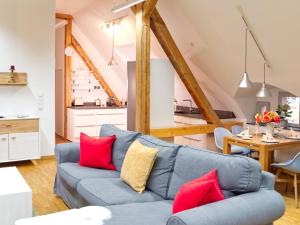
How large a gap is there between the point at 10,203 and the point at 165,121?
3.52 m

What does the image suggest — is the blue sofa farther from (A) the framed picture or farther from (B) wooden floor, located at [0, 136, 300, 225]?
(A) the framed picture

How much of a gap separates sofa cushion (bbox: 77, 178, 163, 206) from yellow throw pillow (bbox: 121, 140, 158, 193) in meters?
→ 0.07

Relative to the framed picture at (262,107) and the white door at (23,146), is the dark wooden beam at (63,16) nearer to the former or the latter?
the white door at (23,146)

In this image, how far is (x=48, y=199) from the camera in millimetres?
4418

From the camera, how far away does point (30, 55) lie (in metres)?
6.44

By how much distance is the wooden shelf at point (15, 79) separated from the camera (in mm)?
6137

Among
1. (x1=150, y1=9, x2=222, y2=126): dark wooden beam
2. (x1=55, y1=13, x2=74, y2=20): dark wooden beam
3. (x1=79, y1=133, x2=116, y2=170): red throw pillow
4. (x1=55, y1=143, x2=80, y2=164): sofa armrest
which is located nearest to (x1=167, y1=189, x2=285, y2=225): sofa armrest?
(x1=79, y1=133, x2=116, y2=170): red throw pillow

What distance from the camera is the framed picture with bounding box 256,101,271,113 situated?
269 inches

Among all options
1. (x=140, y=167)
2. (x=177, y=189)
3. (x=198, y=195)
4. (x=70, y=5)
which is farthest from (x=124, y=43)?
(x=198, y=195)

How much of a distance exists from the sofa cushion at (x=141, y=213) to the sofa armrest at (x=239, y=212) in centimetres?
40

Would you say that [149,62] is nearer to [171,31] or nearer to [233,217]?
[171,31]

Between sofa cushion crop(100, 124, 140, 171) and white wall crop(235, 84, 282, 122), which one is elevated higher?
white wall crop(235, 84, 282, 122)

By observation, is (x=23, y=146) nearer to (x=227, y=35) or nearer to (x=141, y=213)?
(x=227, y=35)

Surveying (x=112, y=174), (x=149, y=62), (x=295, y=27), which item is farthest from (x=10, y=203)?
(x=295, y=27)
